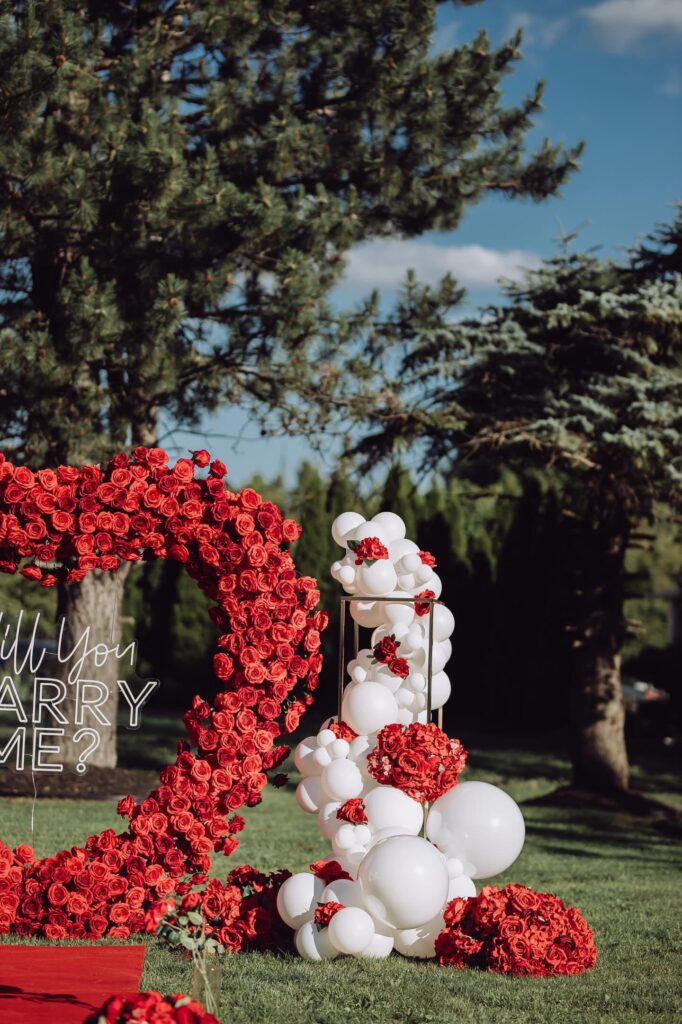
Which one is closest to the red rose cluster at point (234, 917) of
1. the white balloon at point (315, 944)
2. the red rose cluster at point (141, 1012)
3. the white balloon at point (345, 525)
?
the white balloon at point (315, 944)

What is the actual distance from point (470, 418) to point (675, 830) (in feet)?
15.3

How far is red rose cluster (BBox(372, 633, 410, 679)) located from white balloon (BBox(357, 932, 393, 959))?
1.29 metres

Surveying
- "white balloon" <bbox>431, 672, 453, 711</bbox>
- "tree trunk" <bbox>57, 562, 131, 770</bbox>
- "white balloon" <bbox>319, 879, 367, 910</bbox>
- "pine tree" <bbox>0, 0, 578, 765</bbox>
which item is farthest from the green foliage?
"white balloon" <bbox>319, 879, 367, 910</bbox>

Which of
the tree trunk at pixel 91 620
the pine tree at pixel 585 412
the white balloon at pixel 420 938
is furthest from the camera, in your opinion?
the tree trunk at pixel 91 620

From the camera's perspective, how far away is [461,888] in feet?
19.0

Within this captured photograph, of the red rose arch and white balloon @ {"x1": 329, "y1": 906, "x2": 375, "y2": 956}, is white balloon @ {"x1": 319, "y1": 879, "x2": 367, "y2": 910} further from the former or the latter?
the red rose arch

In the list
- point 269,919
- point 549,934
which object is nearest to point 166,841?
point 269,919

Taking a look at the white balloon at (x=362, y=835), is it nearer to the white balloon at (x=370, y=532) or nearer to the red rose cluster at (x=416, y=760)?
the red rose cluster at (x=416, y=760)

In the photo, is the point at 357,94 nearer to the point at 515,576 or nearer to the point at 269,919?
the point at 269,919

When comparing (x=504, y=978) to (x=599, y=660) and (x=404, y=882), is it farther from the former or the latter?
(x=599, y=660)

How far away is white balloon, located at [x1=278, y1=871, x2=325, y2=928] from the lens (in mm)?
5605

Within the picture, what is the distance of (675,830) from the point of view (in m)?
11.6

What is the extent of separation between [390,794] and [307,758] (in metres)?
0.52

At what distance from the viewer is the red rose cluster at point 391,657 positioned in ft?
19.7
